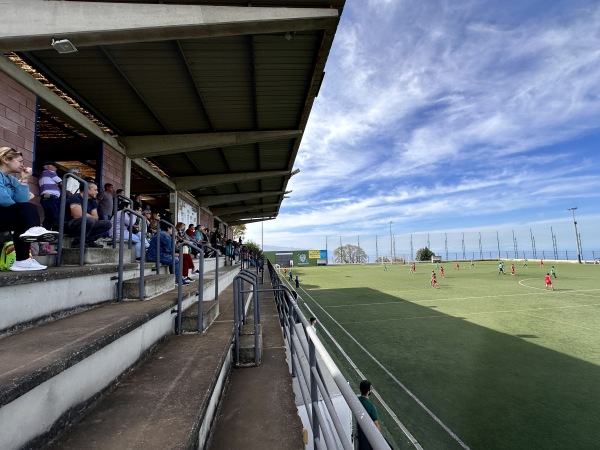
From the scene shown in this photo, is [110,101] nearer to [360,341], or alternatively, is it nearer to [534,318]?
[360,341]

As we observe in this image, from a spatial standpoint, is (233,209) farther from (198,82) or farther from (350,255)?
(350,255)

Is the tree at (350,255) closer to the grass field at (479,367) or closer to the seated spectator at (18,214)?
the grass field at (479,367)

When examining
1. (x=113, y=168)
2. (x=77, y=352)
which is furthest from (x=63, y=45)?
(x=77, y=352)

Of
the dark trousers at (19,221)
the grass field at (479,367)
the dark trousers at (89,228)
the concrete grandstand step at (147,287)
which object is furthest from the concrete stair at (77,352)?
the grass field at (479,367)

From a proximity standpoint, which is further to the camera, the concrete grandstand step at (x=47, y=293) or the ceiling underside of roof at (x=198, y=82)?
the ceiling underside of roof at (x=198, y=82)

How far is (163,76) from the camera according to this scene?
7.80 m

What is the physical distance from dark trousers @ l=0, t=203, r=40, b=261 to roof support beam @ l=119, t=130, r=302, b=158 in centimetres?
885

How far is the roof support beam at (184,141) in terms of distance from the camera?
11281 mm

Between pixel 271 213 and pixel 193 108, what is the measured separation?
2821 centimetres

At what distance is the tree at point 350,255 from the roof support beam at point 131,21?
315 feet

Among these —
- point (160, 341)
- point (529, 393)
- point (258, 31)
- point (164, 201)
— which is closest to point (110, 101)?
point (258, 31)

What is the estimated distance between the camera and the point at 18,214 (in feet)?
10.1

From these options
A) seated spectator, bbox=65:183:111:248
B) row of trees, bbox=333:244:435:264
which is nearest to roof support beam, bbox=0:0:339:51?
seated spectator, bbox=65:183:111:248

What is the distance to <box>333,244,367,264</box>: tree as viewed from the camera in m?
106
